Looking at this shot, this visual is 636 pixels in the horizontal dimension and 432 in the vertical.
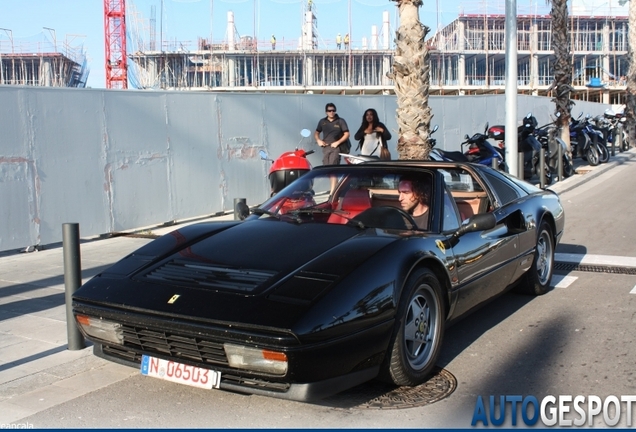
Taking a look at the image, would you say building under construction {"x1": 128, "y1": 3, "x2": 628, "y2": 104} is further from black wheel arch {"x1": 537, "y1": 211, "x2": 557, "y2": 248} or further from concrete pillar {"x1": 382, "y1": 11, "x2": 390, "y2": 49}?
black wheel arch {"x1": 537, "y1": 211, "x2": 557, "y2": 248}

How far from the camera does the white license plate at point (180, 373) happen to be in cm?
360

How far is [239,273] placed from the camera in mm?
4023

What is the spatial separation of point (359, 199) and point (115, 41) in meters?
78.0

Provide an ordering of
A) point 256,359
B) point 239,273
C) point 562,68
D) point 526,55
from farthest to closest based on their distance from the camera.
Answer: point 526,55, point 562,68, point 239,273, point 256,359

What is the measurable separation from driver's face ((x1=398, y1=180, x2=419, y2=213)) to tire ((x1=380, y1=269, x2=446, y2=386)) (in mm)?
729

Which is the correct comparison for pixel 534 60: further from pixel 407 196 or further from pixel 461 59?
pixel 407 196

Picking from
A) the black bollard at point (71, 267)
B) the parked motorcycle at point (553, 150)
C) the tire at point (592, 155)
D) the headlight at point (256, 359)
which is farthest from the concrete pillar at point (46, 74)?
the headlight at point (256, 359)

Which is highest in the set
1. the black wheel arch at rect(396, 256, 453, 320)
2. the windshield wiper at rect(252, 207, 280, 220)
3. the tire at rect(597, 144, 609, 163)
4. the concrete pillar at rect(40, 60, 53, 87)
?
the concrete pillar at rect(40, 60, 53, 87)

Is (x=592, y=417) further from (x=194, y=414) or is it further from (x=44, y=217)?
(x=44, y=217)

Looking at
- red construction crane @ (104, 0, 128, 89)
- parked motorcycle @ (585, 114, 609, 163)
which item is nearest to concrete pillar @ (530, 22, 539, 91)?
red construction crane @ (104, 0, 128, 89)

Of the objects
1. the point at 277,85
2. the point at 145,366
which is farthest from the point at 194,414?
the point at 277,85

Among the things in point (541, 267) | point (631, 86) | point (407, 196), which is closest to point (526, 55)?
point (631, 86)

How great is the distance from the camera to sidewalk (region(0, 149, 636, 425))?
4.26 metres

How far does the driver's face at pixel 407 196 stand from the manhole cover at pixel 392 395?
1255 millimetres
